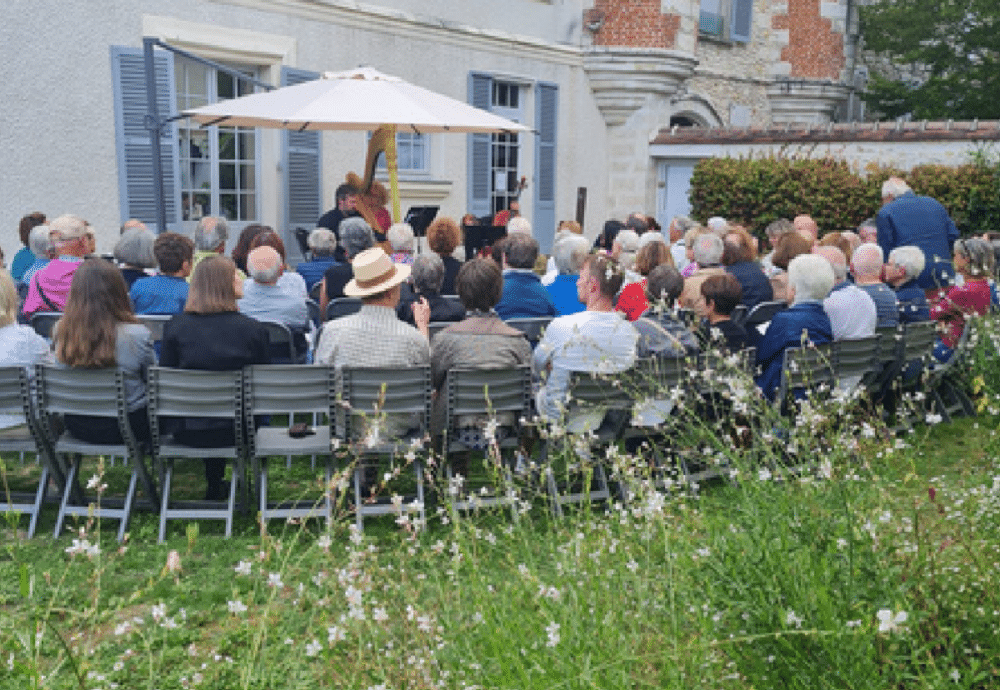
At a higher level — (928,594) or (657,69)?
(657,69)

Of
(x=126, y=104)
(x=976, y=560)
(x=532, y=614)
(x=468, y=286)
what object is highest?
(x=126, y=104)

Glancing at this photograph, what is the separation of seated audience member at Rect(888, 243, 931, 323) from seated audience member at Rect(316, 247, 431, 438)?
3574 millimetres

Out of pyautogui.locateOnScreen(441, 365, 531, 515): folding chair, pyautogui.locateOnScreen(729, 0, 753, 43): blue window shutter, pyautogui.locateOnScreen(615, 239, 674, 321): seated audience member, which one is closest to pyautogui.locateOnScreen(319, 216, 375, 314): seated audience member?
pyautogui.locateOnScreen(615, 239, 674, 321): seated audience member

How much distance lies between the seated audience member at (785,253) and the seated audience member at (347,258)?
9.45 feet

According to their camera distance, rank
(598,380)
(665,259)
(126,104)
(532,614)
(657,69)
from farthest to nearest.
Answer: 1. (657,69)
2. (126,104)
3. (665,259)
4. (598,380)
5. (532,614)

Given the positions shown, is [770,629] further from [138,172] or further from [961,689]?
[138,172]

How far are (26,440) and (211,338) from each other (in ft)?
3.31

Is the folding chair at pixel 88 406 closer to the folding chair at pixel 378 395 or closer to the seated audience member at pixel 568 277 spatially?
the folding chair at pixel 378 395

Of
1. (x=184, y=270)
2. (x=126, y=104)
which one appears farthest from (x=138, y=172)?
(x=184, y=270)

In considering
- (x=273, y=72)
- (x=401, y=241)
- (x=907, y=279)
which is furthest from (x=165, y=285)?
(x=273, y=72)

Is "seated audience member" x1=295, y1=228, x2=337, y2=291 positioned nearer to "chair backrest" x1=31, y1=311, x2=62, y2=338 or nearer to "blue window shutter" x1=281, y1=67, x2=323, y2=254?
"chair backrest" x1=31, y1=311, x2=62, y2=338

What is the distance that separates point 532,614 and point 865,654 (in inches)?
32.1

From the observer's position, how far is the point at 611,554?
2.96 m

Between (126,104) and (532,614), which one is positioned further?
(126,104)
